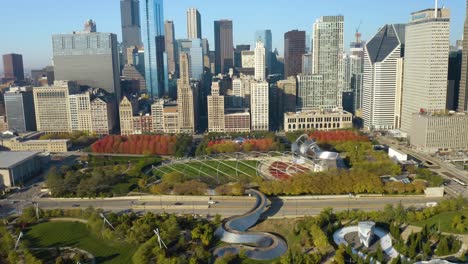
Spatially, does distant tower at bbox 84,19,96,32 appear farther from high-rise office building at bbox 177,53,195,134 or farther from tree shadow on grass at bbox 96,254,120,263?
tree shadow on grass at bbox 96,254,120,263

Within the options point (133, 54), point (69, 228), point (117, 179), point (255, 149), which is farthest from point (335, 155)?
point (133, 54)

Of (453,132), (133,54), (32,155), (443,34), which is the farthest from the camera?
(133,54)

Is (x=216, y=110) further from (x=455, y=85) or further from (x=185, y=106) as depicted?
(x=455, y=85)

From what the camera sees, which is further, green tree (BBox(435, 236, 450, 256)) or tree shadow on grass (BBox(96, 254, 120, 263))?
tree shadow on grass (BBox(96, 254, 120, 263))

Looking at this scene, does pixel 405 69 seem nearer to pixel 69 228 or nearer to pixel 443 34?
pixel 443 34

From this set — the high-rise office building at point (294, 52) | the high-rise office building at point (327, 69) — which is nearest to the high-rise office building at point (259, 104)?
the high-rise office building at point (327, 69)

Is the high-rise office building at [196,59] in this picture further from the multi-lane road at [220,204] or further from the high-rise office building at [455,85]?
the multi-lane road at [220,204]

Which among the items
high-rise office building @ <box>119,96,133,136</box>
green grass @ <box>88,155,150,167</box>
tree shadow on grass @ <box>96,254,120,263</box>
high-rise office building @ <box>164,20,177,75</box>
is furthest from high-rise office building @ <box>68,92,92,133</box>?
high-rise office building @ <box>164,20,177,75</box>
